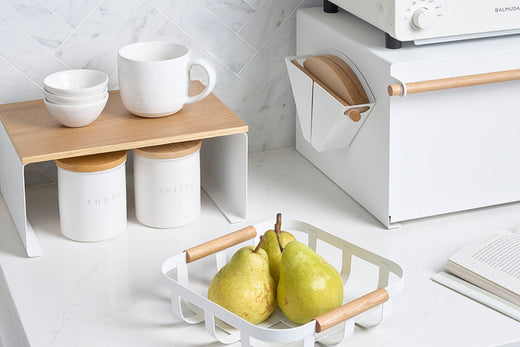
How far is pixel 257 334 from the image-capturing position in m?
1.02

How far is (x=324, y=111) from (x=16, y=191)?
584 millimetres

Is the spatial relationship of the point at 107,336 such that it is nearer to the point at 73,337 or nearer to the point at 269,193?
the point at 73,337

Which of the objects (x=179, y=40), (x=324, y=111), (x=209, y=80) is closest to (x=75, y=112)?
(x=209, y=80)

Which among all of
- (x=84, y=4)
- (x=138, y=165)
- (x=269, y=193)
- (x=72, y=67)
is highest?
(x=84, y=4)

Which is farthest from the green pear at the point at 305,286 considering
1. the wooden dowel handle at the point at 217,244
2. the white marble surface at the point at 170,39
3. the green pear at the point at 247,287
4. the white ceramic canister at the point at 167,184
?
the white marble surface at the point at 170,39

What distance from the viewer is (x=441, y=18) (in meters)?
1.38

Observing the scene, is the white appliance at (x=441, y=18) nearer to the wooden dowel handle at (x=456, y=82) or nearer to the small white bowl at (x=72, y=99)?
the wooden dowel handle at (x=456, y=82)

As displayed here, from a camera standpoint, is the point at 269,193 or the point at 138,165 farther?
the point at 269,193

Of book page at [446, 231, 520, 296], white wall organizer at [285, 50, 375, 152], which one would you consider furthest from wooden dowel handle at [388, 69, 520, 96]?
book page at [446, 231, 520, 296]

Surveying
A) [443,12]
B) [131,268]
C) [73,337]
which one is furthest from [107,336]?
[443,12]

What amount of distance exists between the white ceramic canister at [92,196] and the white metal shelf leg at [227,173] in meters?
0.21

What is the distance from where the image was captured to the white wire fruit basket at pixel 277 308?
3.39ft

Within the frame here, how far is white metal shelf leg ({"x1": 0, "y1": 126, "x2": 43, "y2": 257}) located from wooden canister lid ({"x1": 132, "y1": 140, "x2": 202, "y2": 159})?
204 mm

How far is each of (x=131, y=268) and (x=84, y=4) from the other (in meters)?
0.56
